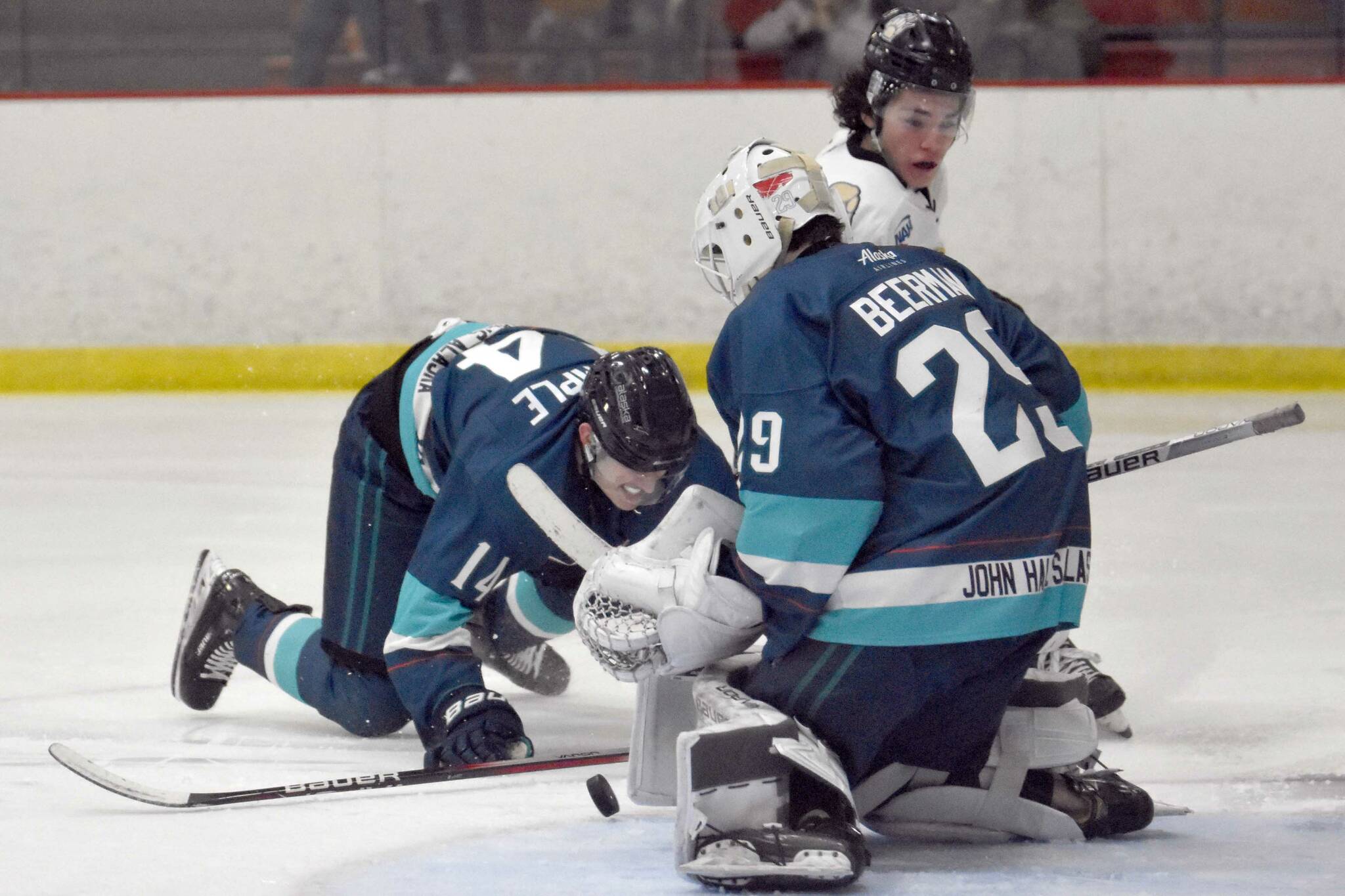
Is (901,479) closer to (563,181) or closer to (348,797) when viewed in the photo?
(348,797)

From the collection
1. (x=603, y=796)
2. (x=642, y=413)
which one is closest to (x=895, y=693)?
(x=603, y=796)

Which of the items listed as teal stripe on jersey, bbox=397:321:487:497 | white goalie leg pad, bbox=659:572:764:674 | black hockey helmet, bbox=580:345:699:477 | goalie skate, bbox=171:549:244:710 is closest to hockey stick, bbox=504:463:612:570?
black hockey helmet, bbox=580:345:699:477

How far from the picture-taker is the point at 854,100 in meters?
3.33

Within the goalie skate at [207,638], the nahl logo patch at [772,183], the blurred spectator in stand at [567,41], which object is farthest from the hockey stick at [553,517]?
the blurred spectator in stand at [567,41]

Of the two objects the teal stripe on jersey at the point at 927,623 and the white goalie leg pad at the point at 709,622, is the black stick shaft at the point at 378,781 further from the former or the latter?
the teal stripe on jersey at the point at 927,623

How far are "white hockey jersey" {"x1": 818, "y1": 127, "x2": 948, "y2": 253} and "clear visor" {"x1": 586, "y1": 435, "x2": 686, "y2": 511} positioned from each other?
2.10 ft

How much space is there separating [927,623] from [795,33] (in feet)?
18.0

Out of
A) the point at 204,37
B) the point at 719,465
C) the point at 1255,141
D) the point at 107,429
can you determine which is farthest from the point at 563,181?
the point at 719,465

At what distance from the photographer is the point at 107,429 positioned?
6340 millimetres

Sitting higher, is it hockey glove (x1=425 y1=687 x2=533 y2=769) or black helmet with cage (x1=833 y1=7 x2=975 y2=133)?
black helmet with cage (x1=833 y1=7 x2=975 y2=133)

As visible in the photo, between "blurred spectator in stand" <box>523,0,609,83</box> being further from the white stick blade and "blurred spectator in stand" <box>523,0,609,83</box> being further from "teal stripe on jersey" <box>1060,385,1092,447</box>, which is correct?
the white stick blade

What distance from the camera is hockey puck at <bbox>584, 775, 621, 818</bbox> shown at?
7.97 ft

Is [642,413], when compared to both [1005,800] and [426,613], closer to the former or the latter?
[426,613]

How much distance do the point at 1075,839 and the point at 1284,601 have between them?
62.7 inches
